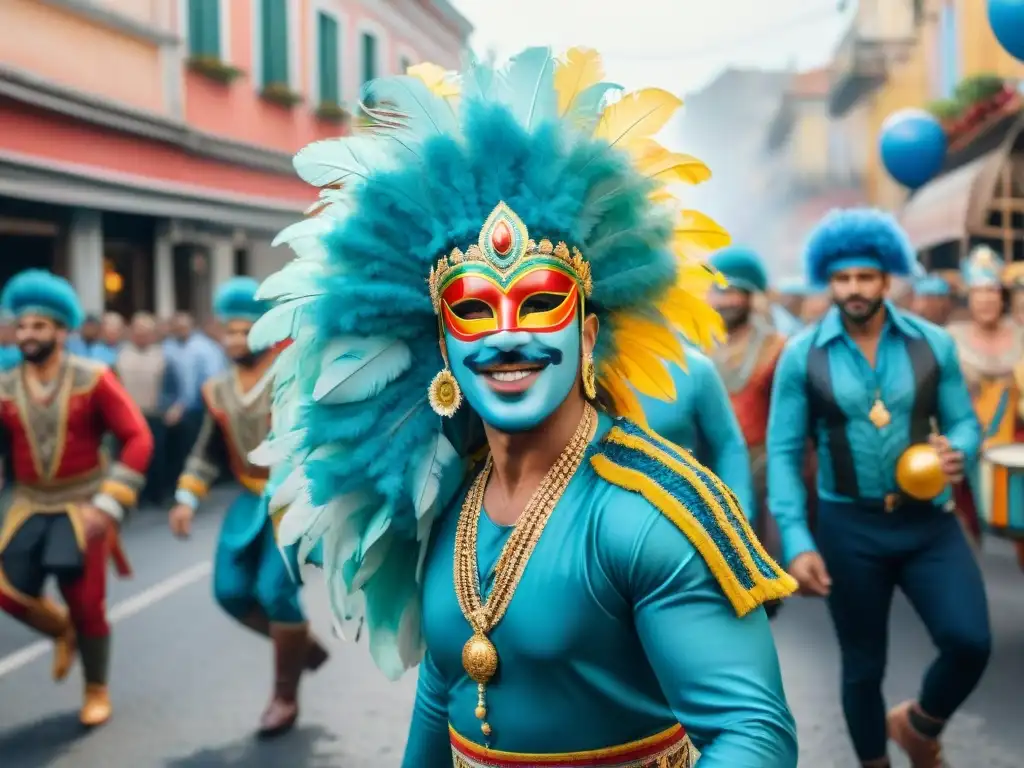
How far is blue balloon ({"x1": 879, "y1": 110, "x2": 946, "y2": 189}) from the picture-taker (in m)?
11.3

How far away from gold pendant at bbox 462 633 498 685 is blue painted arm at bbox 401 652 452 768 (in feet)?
0.64

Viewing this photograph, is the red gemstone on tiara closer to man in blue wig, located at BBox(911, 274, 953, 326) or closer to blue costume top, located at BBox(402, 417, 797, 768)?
blue costume top, located at BBox(402, 417, 797, 768)

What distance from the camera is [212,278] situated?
17906 millimetres

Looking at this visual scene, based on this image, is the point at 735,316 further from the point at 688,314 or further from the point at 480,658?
the point at 480,658

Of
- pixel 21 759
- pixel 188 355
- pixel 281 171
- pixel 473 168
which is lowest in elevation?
pixel 21 759

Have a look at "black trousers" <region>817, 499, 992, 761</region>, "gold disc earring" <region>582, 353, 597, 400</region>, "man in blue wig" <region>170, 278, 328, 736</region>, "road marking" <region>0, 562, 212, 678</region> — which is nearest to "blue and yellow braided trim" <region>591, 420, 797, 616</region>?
"gold disc earring" <region>582, 353, 597, 400</region>

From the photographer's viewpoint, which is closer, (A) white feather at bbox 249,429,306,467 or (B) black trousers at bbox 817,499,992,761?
(A) white feather at bbox 249,429,306,467

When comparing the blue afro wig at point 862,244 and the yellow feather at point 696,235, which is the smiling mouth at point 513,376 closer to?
the yellow feather at point 696,235

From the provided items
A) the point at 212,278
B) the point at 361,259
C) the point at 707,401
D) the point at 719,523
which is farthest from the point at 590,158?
the point at 212,278

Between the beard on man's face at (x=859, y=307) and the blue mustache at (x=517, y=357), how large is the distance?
98.6 inches

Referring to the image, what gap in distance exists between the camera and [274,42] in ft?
61.6

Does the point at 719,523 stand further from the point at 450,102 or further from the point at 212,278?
the point at 212,278

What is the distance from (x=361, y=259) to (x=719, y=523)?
82 centimetres

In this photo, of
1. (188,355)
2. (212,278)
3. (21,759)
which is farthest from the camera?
(212,278)
